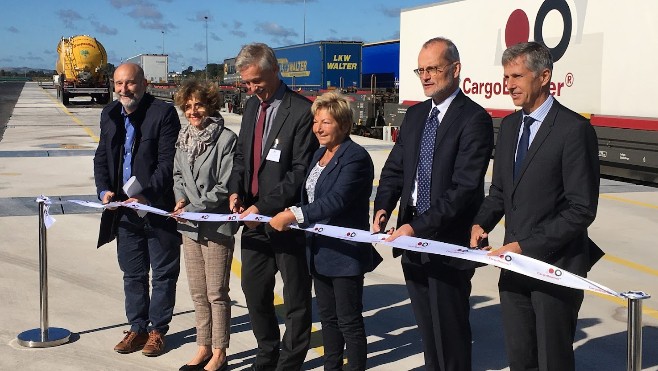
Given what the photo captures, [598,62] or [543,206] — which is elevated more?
[598,62]

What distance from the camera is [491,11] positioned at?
1600cm

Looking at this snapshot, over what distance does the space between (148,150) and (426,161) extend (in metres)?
2.15

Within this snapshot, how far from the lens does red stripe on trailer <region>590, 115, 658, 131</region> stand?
40.1ft

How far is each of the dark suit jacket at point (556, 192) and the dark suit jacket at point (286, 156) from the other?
1.37 m

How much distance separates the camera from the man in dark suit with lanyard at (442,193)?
383 cm

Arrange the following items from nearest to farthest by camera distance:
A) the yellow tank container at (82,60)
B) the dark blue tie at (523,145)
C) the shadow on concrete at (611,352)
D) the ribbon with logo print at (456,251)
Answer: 1. the ribbon with logo print at (456,251)
2. the dark blue tie at (523,145)
3. the shadow on concrete at (611,352)
4. the yellow tank container at (82,60)

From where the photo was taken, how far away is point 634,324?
3037mm

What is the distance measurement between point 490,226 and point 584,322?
267 cm

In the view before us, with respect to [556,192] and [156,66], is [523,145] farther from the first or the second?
[156,66]

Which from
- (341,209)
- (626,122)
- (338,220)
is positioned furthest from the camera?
(626,122)

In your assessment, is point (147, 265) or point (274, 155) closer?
point (274, 155)

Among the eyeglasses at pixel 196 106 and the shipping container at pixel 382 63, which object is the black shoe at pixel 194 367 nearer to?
the eyeglasses at pixel 196 106

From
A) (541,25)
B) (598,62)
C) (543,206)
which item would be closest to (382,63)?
(541,25)

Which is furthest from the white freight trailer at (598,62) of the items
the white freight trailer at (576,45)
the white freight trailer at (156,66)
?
the white freight trailer at (156,66)
